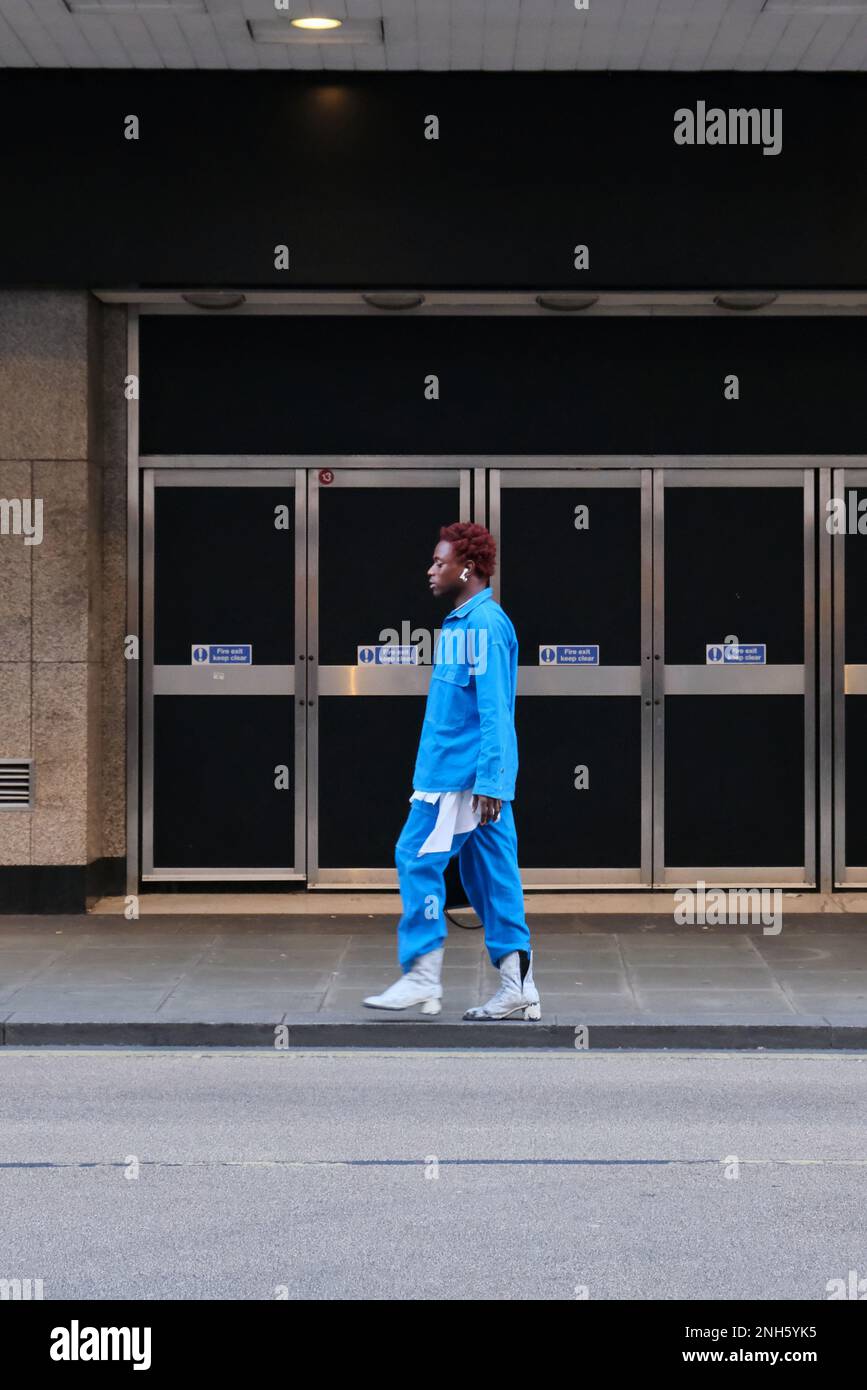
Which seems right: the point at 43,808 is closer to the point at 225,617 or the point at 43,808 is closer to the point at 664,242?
the point at 225,617

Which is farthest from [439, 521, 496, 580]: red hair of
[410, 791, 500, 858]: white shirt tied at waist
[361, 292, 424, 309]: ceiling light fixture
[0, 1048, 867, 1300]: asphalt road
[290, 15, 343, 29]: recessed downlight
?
[290, 15, 343, 29]: recessed downlight

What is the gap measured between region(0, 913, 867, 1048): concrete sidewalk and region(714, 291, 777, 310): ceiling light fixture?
3.65 m

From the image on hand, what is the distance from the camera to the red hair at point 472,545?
332 inches

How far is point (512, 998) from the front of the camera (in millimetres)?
8352

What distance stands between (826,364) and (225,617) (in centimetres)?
397

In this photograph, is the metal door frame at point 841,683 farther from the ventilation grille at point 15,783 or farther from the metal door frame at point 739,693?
the ventilation grille at point 15,783

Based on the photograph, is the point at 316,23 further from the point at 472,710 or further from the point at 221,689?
the point at 472,710

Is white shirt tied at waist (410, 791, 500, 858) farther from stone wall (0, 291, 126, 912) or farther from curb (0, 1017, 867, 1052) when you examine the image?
stone wall (0, 291, 126, 912)

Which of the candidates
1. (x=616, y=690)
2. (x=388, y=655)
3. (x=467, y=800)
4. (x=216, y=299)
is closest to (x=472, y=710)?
(x=467, y=800)

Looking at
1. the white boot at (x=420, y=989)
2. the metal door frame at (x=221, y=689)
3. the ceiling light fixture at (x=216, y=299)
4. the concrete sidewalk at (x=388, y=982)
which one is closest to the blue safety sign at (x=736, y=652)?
the concrete sidewalk at (x=388, y=982)

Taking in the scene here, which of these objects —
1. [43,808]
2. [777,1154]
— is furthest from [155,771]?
[777,1154]

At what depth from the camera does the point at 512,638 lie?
8.38 metres

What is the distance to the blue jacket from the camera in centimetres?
809

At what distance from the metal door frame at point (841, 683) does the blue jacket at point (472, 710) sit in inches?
160
